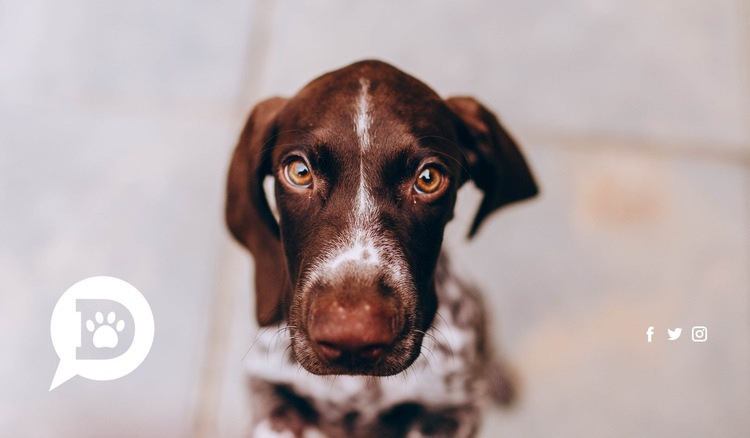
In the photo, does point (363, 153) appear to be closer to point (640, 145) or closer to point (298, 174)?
point (298, 174)

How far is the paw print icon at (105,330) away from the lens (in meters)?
2.48

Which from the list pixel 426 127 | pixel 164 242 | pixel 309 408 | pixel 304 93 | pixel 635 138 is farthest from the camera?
pixel 635 138

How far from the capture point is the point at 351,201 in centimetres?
174

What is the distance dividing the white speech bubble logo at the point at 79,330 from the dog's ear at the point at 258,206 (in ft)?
2.46

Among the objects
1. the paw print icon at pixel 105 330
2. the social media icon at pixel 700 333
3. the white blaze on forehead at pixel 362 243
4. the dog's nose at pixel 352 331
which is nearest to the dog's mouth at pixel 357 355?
the dog's nose at pixel 352 331

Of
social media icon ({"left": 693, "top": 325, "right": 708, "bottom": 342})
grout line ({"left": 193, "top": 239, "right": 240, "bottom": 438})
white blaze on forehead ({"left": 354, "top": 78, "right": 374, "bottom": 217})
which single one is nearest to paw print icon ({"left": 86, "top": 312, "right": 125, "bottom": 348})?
grout line ({"left": 193, "top": 239, "right": 240, "bottom": 438})

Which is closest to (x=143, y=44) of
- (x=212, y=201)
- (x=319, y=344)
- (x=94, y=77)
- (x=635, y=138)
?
(x=94, y=77)

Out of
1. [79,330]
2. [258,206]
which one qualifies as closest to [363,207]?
[258,206]

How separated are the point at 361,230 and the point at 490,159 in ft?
1.88

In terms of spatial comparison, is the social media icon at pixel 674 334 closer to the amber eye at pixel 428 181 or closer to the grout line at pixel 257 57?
the amber eye at pixel 428 181

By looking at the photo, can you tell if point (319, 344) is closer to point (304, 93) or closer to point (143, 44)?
point (304, 93)

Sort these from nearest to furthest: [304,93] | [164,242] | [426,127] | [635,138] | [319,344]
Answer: [319,344] → [426,127] → [304,93] → [164,242] → [635,138]

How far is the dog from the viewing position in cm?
168

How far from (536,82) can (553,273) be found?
0.93m
